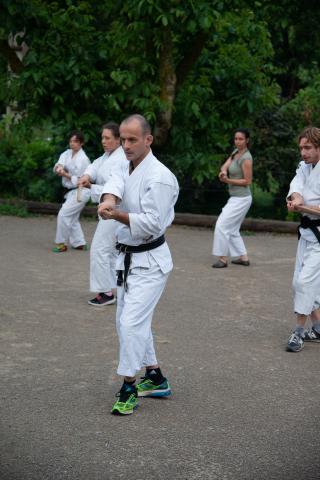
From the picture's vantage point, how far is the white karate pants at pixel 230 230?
1046 cm

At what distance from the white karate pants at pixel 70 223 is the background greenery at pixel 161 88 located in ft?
8.49

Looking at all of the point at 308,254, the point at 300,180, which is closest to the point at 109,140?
the point at 300,180

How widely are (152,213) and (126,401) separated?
46.8 inches

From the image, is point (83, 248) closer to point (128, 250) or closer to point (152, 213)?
point (128, 250)

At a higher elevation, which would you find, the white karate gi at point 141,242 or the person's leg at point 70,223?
the white karate gi at point 141,242

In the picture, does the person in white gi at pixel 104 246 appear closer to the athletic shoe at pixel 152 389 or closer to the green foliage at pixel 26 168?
the athletic shoe at pixel 152 389

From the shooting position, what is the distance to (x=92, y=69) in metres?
13.7

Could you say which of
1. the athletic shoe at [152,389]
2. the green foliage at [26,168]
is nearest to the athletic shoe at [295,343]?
the athletic shoe at [152,389]

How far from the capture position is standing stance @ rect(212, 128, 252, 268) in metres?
10.4

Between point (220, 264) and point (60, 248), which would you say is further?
point (60, 248)

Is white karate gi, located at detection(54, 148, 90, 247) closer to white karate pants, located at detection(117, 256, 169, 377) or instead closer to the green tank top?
the green tank top

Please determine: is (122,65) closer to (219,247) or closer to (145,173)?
(219,247)

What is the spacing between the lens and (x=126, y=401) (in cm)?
520

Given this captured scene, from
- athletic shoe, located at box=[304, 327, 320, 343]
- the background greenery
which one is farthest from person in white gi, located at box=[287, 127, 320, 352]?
the background greenery
